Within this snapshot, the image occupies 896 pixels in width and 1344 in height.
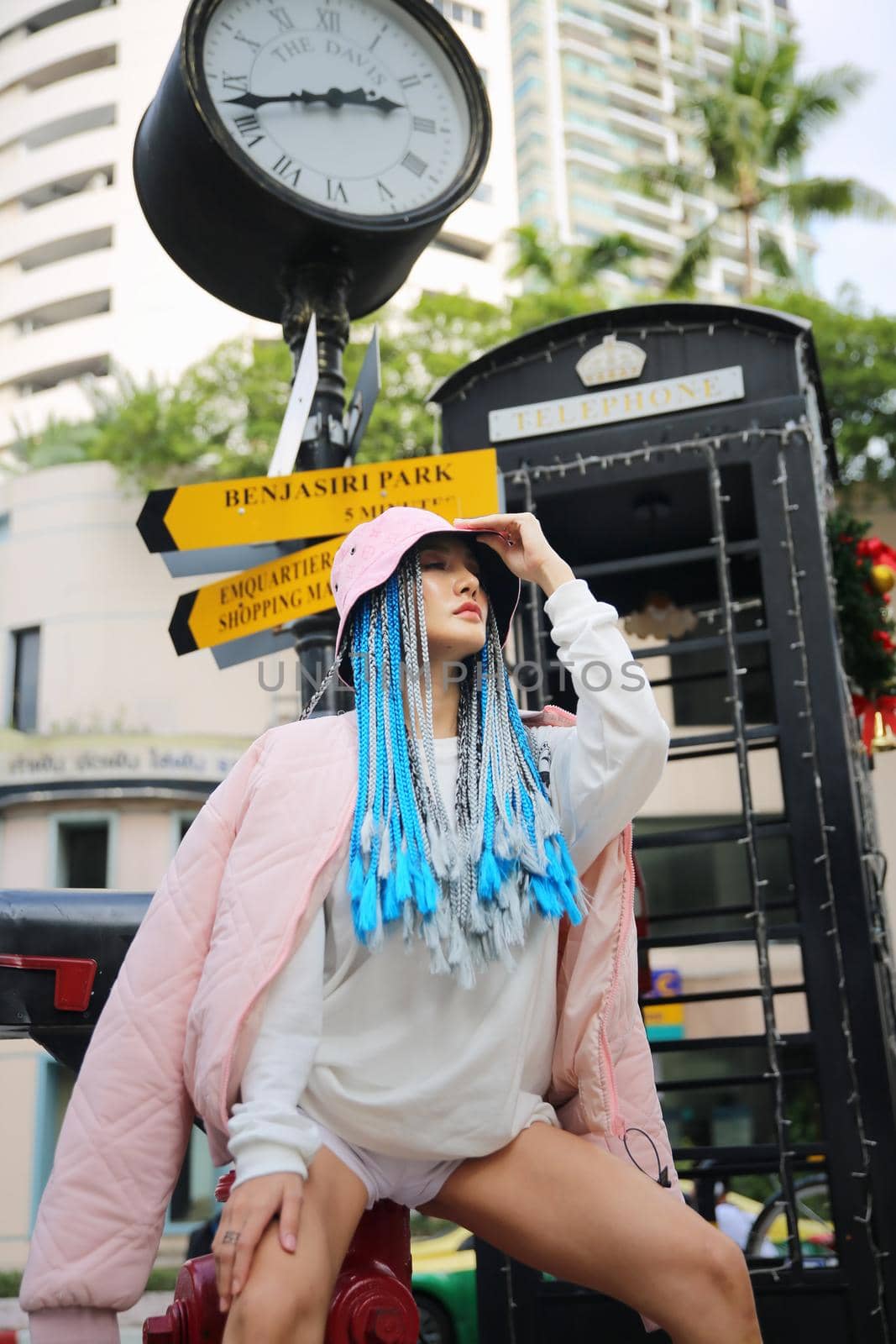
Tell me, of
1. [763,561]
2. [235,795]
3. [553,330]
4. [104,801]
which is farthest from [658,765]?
[104,801]

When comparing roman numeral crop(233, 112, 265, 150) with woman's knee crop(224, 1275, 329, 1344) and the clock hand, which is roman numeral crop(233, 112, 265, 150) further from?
woman's knee crop(224, 1275, 329, 1344)

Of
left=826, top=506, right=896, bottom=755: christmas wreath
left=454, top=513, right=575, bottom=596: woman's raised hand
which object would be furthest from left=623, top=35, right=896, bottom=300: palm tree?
left=454, top=513, right=575, bottom=596: woman's raised hand

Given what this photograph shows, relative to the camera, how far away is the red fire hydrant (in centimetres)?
210

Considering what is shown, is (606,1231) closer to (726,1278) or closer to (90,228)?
(726,1278)

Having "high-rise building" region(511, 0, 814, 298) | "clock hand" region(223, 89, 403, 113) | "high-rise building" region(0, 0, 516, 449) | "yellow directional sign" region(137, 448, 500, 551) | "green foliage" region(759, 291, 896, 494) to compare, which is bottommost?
"yellow directional sign" region(137, 448, 500, 551)

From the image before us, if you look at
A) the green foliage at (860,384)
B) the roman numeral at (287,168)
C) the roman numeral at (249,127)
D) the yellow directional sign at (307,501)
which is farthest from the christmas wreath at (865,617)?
the green foliage at (860,384)

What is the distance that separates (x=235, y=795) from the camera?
8.03 feet

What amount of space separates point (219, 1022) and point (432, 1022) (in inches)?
15.6

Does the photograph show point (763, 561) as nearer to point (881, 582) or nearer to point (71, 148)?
point (881, 582)

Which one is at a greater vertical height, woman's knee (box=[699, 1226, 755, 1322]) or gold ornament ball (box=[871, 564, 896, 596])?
gold ornament ball (box=[871, 564, 896, 596])

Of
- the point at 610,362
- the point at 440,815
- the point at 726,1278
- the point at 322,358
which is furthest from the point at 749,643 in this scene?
the point at 726,1278

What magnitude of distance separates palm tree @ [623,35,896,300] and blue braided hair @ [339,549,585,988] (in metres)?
24.0

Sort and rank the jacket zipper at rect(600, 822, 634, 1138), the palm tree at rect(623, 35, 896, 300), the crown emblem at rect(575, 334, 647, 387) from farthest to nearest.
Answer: the palm tree at rect(623, 35, 896, 300), the crown emblem at rect(575, 334, 647, 387), the jacket zipper at rect(600, 822, 634, 1138)

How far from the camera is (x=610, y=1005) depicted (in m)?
2.42
